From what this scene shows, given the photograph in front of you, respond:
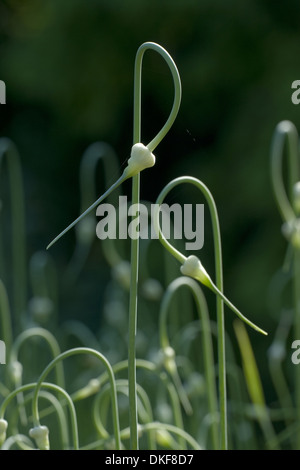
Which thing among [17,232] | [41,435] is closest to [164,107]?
[17,232]

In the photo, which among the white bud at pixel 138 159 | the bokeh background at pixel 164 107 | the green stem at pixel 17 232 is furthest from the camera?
the bokeh background at pixel 164 107

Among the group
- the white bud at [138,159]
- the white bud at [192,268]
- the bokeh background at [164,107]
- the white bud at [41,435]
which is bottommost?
the white bud at [41,435]

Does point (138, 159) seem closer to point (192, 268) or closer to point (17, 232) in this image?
point (192, 268)

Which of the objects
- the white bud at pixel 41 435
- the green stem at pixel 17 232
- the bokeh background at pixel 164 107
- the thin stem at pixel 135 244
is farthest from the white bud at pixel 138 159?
the bokeh background at pixel 164 107

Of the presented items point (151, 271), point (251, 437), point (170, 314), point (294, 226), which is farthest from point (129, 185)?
point (294, 226)

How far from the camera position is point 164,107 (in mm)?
2160

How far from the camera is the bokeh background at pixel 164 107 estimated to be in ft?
6.36

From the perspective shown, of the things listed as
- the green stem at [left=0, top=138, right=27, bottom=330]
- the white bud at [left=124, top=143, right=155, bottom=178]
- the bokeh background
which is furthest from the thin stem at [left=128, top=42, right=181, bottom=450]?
the bokeh background

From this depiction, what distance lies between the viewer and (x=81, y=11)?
218cm

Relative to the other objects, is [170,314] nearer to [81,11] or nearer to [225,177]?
[225,177]

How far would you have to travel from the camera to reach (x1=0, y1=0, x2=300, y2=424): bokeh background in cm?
194

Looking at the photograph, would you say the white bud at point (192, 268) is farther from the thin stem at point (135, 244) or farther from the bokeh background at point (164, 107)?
the bokeh background at point (164, 107)

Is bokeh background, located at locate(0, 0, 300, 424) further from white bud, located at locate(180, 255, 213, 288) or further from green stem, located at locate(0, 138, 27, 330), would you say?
white bud, located at locate(180, 255, 213, 288)

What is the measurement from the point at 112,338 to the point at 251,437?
36 cm
